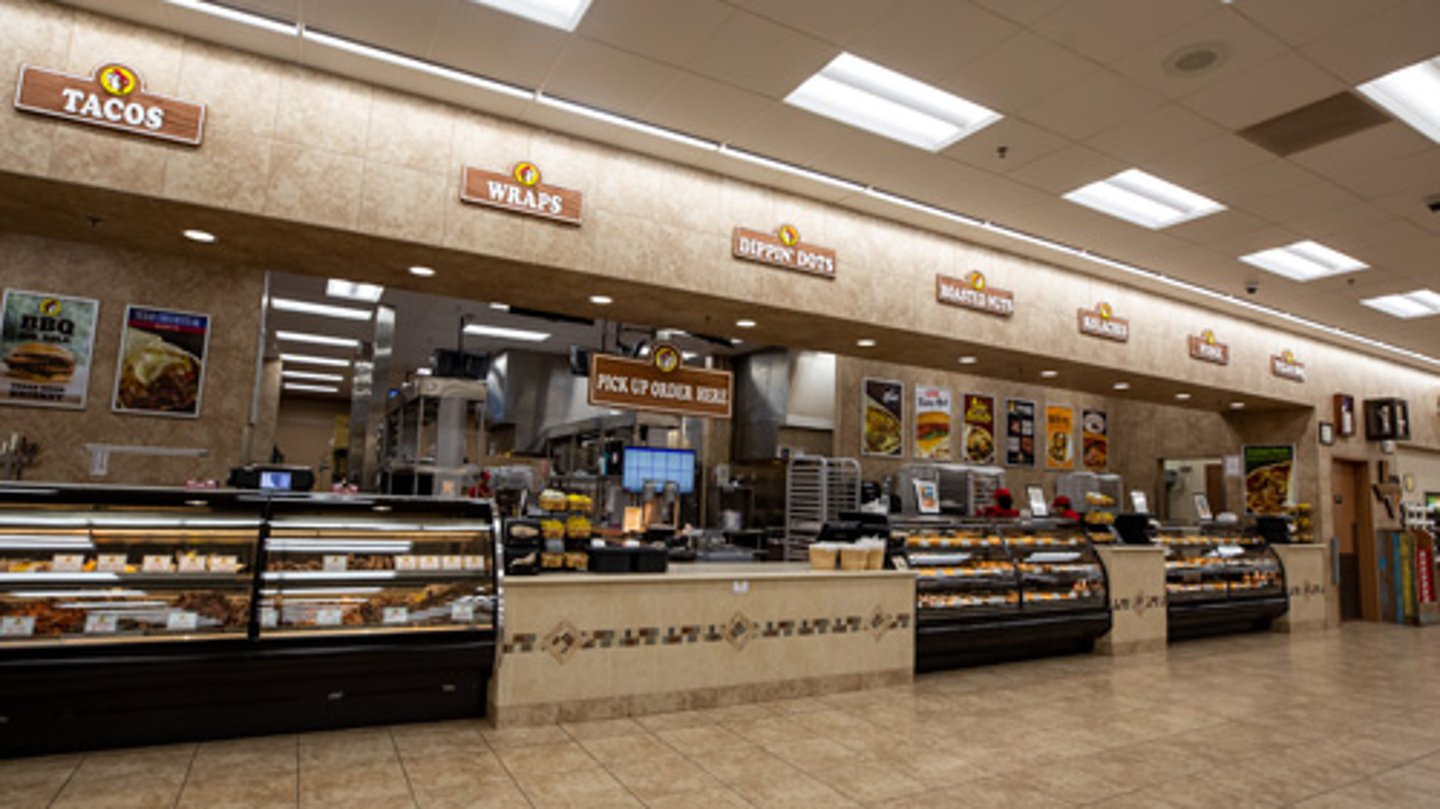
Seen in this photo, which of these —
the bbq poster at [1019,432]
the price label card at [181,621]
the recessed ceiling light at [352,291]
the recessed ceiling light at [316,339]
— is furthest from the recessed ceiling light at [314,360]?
the bbq poster at [1019,432]

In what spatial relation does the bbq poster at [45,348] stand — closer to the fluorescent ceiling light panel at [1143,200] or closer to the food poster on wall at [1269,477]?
the fluorescent ceiling light panel at [1143,200]

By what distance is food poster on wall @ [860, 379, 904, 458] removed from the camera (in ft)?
34.8

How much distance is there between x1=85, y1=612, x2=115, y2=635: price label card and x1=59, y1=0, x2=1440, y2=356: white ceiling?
304cm

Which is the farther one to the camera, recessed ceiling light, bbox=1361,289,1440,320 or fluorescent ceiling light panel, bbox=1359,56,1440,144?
recessed ceiling light, bbox=1361,289,1440,320

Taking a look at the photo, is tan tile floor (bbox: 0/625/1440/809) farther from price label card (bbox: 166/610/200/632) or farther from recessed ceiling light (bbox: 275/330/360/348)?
recessed ceiling light (bbox: 275/330/360/348)

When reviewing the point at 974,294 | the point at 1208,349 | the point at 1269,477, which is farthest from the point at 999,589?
the point at 1269,477

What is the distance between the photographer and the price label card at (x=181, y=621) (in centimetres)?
372

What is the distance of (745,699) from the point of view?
4984mm

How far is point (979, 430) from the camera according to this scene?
450 inches

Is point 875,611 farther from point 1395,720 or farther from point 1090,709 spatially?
point 1395,720

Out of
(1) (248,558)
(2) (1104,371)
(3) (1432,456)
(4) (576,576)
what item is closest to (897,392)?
(2) (1104,371)

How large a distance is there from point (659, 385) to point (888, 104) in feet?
8.48

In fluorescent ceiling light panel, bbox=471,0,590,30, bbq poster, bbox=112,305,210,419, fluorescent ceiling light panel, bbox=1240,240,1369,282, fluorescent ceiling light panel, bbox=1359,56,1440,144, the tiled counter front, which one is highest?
fluorescent ceiling light panel, bbox=1359,56,1440,144

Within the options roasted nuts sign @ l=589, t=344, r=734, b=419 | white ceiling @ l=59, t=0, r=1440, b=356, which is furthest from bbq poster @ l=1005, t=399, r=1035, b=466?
roasted nuts sign @ l=589, t=344, r=734, b=419
